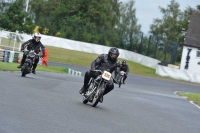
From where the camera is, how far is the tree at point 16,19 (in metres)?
55.2

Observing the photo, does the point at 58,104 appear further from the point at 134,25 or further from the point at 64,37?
the point at 134,25

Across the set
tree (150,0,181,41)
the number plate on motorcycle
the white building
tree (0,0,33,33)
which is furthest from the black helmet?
tree (150,0,181,41)

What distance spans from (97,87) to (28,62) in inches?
342

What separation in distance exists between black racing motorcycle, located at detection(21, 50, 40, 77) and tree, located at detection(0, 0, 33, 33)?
29742mm

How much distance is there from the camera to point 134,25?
147750 millimetres

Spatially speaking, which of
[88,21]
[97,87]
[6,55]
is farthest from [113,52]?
[88,21]

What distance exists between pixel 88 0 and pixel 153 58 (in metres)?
24.6

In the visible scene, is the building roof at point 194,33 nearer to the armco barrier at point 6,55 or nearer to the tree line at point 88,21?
the tree line at point 88,21

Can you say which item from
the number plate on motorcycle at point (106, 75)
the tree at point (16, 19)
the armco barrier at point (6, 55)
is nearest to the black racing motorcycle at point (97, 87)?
the number plate on motorcycle at point (106, 75)

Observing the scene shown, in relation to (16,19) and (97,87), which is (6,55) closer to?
(16,19)

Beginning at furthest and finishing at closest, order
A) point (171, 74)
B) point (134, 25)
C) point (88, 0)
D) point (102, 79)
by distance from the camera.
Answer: point (134, 25) < point (88, 0) < point (171, 74) < point (102, 79)

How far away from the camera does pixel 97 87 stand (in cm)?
1689

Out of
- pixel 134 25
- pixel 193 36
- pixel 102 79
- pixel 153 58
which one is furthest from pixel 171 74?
pixel 134 25

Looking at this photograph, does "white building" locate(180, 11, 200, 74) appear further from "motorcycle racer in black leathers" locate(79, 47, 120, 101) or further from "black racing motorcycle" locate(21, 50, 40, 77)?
"motorcycle racer in black leathers" locate(79, 47, 120, 101)
